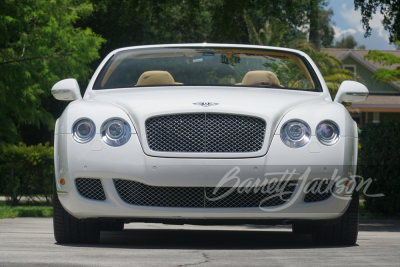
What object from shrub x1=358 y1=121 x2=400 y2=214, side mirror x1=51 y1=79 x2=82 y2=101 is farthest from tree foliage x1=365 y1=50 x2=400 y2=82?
side mirror x1=51 y1=79 x2=82 y2=101

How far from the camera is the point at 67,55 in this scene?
1747cm

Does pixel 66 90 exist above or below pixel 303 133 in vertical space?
above

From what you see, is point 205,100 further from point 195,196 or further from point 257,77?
point 257,77

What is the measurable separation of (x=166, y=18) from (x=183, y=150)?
25.7 meters

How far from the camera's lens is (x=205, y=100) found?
5.17 metres

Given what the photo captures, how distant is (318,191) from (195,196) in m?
0.93

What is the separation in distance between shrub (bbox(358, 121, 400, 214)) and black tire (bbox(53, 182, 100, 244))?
6.84 meters

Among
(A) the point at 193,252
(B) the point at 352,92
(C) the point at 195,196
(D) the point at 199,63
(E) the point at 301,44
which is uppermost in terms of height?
(D) the point at 199,63

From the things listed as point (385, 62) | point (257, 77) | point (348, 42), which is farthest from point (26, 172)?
point (348, 42)

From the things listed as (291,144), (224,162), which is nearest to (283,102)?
(291,144)

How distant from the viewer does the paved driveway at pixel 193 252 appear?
4.35 metres

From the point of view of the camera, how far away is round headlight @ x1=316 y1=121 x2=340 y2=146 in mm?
5074

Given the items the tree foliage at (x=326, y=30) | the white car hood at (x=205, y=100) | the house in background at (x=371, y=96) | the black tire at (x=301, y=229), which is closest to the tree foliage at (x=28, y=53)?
the black tire at (x=301, y=229)

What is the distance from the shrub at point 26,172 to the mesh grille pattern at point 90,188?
882 centimetres
